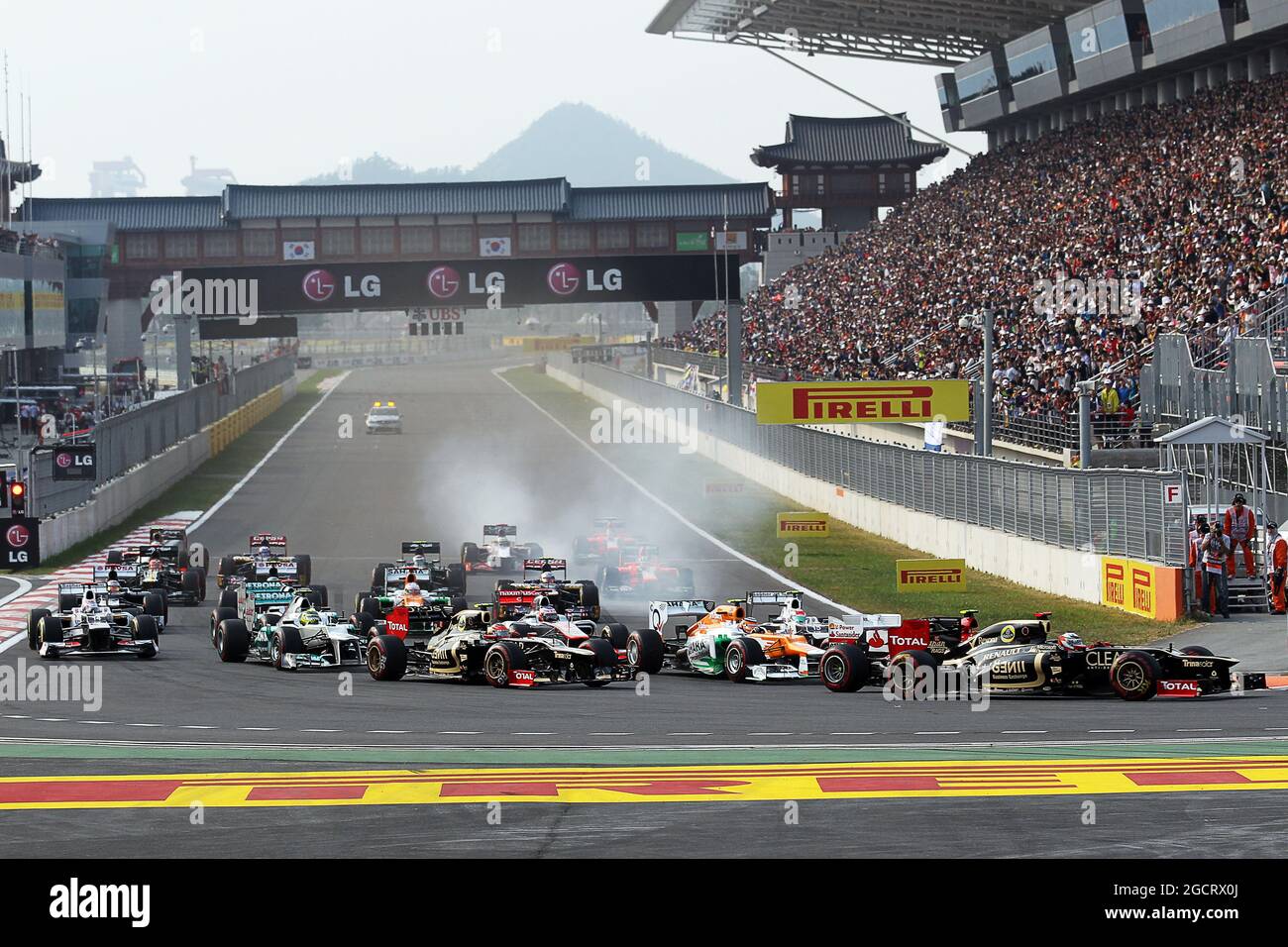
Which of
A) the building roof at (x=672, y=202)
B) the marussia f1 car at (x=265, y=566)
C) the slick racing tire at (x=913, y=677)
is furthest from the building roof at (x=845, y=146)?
the slick racing tire at (x=913, y=677)

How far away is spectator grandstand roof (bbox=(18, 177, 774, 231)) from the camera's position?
284 feet

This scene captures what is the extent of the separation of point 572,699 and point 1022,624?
17.6 feet

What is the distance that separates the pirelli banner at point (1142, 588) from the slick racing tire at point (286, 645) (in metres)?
12.9

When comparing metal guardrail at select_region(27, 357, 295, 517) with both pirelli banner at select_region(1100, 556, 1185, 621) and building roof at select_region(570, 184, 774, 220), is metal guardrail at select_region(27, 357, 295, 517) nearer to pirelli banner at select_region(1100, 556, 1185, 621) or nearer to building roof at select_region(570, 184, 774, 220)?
building roof at select_region(570, 184, 774, 220)

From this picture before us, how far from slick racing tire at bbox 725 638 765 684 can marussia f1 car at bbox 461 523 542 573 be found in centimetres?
1299

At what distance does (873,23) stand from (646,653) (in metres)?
51.8

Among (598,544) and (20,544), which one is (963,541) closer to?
(598,544)

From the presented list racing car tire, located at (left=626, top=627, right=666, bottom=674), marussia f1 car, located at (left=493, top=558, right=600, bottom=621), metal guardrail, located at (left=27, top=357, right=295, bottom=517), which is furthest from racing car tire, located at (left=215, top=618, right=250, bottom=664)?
metal guardrail, located at (left=27, top=357, right=295, bottom=517)

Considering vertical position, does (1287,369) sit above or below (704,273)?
below

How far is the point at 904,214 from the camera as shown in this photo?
259ft

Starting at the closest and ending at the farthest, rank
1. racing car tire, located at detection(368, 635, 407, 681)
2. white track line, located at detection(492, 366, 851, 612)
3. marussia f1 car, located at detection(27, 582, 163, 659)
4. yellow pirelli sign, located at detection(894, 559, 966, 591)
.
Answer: racing car tire, located at detection(368, 635, 407, 681) → marussia f1 car, located at detection(27, 582, 163, 659) → yellow pirelli sign, located at detection(894, 559, 966, 591) → white track line, located at detection(492, 366, 851, 612)

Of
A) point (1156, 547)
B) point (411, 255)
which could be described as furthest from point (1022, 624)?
point (411, 255)

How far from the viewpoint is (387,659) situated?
2206 centimetres
